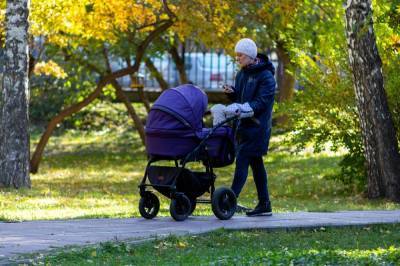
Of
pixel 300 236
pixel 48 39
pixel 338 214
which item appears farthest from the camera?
pixel 48 39

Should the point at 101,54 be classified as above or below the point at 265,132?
above

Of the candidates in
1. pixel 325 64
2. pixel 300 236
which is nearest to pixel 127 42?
pixel 325 64

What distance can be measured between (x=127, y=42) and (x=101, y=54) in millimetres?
2258

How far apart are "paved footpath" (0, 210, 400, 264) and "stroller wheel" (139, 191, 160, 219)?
0.09 metres

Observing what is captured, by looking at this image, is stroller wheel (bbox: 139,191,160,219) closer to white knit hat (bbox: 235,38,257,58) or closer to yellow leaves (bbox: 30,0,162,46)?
white knit hat (bbox: 235,38,257,58)

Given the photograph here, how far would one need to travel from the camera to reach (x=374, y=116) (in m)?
15.8

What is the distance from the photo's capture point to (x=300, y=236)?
10.4 m

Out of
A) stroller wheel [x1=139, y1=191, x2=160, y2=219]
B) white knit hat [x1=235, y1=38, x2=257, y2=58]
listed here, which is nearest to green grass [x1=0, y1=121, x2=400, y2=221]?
stroller wheel [x1=139, y1=191, x2=160, y2=219]

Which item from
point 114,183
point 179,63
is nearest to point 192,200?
point 114,183

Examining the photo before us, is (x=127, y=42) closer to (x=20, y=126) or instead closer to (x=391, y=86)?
Answer: (x=20, y=126)

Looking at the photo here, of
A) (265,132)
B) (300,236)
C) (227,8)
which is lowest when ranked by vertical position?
(300,236)

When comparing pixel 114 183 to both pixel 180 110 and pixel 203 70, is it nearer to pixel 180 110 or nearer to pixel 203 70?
pixel 180 110

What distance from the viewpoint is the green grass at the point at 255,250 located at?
8.31 m

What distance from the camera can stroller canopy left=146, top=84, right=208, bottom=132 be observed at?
10773 millimetres
